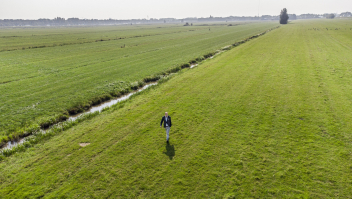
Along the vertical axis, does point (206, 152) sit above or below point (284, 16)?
below

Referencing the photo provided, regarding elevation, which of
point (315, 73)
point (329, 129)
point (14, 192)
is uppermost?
point (315, 73)

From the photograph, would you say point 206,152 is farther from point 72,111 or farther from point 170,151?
point 72,111

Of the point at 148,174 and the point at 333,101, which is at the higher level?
the point at 333,101

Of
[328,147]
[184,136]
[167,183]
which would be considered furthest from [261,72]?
[167,183]

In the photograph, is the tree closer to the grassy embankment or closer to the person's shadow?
the grassy embankment

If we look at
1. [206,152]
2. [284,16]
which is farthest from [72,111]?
[284,16]

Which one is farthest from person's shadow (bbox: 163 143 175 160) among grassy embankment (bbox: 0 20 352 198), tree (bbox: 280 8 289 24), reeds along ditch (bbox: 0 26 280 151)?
tree (bbox: 280 8 289 24)

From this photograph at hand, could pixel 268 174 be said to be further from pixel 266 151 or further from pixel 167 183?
pixel 167 183

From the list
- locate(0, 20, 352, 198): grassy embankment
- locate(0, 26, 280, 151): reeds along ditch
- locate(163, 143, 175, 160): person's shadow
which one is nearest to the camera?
locate(0, 20, 352, 198): grassy embankment

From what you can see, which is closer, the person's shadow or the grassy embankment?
the grassy embankment
